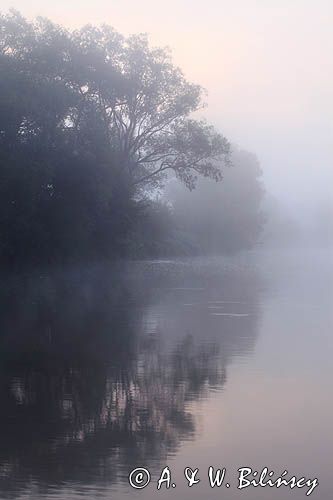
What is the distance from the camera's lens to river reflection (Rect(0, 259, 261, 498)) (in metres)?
9.24

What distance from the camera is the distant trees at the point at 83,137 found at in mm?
42000

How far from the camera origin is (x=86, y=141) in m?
47.2

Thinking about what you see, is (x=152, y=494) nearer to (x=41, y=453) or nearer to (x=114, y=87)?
(x=41, y=453)

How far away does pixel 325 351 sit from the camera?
1706cm

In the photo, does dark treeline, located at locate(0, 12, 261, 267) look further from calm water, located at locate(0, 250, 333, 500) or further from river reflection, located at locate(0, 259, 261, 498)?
calm water, located at locate(0, 250, 333, 500)

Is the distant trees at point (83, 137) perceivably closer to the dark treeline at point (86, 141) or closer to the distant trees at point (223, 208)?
the dark treeline at point (86, 141)

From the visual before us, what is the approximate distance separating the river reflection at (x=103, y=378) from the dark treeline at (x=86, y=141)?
1255 centimetres

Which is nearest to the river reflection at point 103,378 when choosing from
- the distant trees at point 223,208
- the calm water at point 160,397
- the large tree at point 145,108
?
the calm water at point 160,397

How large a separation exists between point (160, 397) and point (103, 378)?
1711 millimetres

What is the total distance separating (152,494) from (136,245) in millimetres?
48821

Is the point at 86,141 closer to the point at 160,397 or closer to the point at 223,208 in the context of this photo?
the point at 160,397

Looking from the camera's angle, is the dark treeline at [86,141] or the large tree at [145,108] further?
the large tree at [145,108]

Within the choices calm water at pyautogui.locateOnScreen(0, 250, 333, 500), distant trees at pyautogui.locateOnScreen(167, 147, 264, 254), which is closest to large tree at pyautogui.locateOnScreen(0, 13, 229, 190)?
distant trees at pyautogui.locateOnScreen(167, 147, 264, 254)

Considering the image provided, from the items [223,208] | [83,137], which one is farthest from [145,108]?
[223,208]
